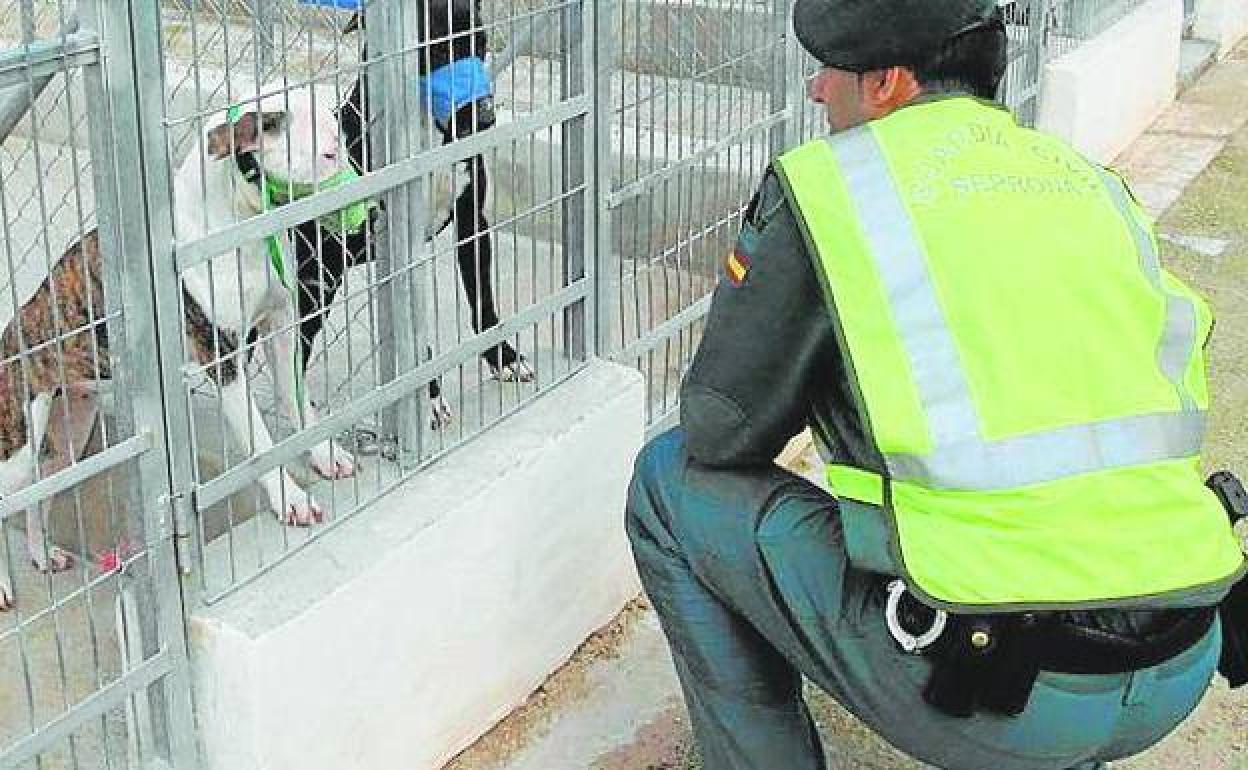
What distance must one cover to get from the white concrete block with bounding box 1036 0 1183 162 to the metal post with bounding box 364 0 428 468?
4383 mm

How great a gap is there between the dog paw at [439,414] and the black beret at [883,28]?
4.29 feet

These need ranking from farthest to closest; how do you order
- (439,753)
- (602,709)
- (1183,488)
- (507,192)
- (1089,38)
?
(1089,38) → (507,192) → (602,709) → (439,753) → (1183,488)

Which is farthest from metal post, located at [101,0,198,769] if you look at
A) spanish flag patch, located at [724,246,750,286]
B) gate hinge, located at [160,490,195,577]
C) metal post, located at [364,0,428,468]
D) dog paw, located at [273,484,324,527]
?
spanish flag patch, located at [724,246,750,286]

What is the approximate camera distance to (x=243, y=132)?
3041 mm

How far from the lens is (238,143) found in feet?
9.92

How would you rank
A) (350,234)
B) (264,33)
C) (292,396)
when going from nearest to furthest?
1. (264,33)
2. (350,234)
3. (292,396)

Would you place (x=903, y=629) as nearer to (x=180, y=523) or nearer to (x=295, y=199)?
(x=180, y=523)

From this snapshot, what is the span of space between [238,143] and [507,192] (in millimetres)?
1033

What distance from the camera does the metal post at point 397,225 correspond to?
3146 mm

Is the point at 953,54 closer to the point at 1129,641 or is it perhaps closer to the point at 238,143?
the point at 1129,641

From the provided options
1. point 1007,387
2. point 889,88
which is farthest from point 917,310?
point 889,88

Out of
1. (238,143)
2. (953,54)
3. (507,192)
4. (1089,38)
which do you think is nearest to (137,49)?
(238,143)

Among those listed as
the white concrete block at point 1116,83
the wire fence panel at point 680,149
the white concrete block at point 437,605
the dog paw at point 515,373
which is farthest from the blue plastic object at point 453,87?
the white concrete block at point 1116,83

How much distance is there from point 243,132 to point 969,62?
1303 mm
